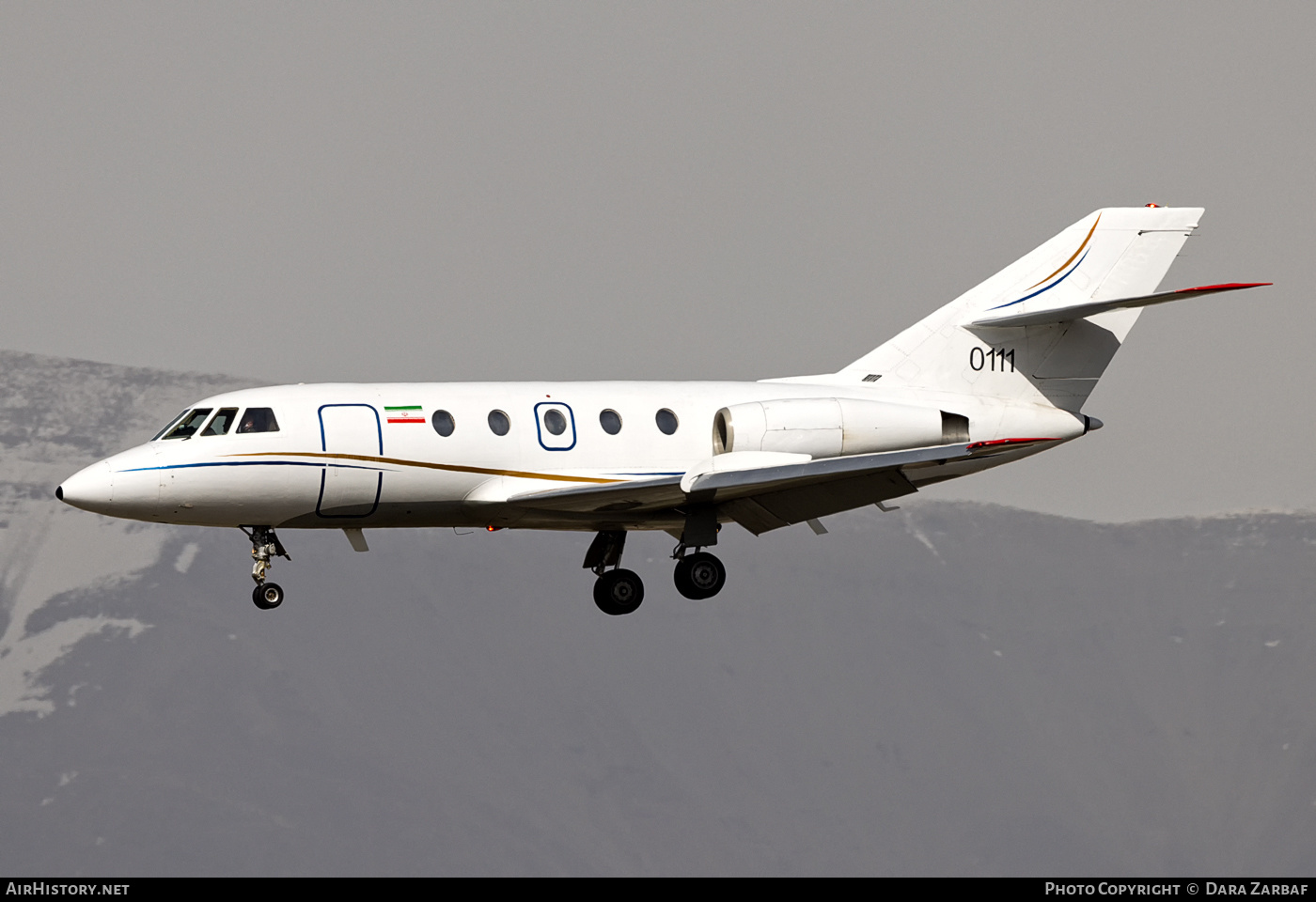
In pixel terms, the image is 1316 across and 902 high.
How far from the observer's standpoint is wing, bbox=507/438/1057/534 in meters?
33.6

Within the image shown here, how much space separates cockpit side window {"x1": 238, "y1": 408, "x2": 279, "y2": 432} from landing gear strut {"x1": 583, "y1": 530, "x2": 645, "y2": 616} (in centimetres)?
636

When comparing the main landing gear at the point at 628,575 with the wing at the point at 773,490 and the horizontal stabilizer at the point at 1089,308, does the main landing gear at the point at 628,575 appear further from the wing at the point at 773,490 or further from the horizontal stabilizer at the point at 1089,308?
the horizontal stabilizer at the point at 1089,308

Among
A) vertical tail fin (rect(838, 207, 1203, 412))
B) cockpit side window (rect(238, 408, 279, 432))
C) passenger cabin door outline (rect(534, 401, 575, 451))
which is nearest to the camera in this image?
cockpit side window (rect(238, 408, 279, 432))

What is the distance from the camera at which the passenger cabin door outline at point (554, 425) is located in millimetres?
34375

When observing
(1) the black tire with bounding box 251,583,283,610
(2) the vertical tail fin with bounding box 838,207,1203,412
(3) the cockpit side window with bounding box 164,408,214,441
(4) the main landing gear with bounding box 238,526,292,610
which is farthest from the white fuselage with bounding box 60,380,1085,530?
(2) the vertical tail fin with bounding box 838,207,1203,412

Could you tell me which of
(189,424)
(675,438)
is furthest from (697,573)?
(189,424)

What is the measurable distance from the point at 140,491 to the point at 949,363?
48.0 feet

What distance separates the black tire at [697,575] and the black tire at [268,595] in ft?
22.2

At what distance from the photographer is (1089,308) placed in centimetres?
3591

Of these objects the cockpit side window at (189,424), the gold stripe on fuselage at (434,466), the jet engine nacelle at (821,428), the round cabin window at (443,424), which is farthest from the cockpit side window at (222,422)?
the jet engine nacelle at (821,428)

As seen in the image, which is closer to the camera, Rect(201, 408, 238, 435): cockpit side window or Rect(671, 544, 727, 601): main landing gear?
→ Rect(201, 408, 238, 435): cockpit side window

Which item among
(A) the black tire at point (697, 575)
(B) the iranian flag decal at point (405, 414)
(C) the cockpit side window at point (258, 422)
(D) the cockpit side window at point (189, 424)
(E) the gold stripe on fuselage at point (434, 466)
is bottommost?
(A) the black tire at point (697, 575)

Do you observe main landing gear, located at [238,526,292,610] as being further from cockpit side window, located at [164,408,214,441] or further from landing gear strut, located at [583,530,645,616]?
landing gear strut, located at [583,530,645,616]
